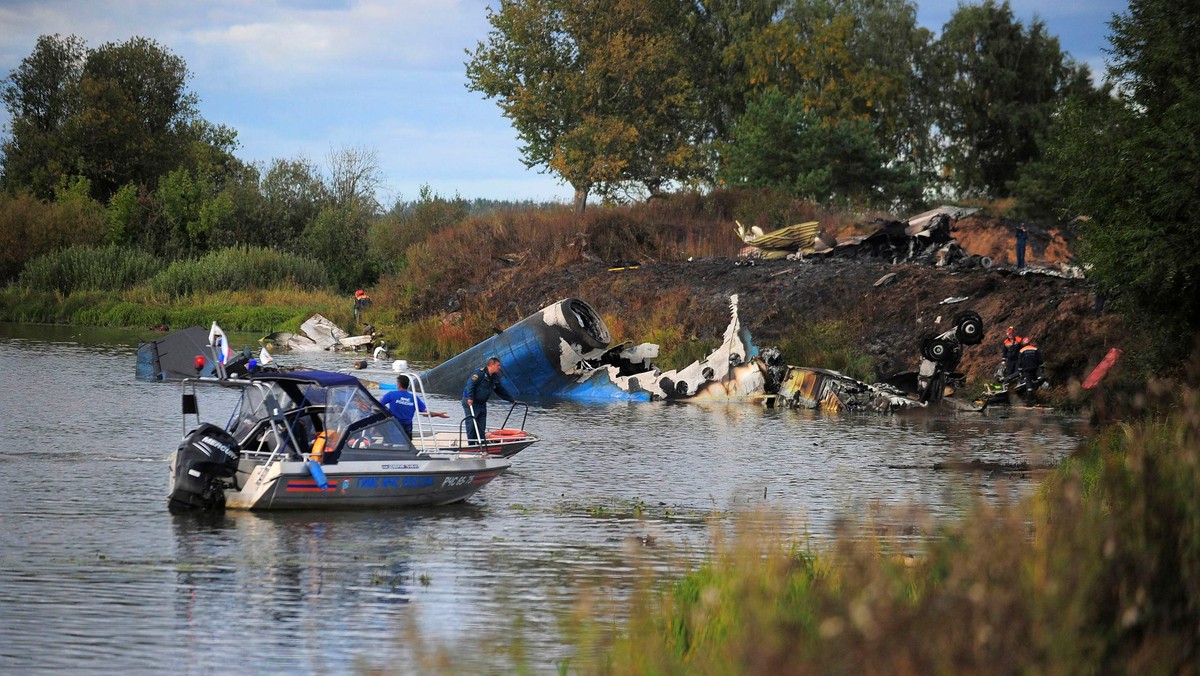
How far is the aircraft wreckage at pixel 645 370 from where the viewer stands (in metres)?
31.9

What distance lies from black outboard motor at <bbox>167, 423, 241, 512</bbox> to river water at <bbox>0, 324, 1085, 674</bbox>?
254mm

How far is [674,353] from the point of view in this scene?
38000 millimetres

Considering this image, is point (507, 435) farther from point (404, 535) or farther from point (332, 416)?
point (404, 535)

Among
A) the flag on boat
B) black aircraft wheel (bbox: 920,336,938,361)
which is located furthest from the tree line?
the flag on boat

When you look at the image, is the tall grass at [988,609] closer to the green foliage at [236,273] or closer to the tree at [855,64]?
the green foliage at [236,273]

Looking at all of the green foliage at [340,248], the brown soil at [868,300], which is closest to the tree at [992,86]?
the brown soil at [868,300]

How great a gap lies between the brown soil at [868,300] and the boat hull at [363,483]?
1894 cm

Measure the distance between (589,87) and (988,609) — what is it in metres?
64.7

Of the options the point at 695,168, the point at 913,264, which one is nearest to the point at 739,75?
the point at 695,168

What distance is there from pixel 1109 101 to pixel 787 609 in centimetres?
2145

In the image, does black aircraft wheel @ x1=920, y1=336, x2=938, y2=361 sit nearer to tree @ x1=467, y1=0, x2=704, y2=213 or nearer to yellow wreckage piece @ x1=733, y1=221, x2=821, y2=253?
yellow wreckage piece @ x1=733, y1=221, x2=821, y2=253

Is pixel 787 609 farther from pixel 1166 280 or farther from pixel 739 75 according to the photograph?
pixel 739 75

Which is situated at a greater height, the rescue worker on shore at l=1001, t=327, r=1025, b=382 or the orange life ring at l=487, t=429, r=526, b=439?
the rescue worker on shore at l=1001, t=327, r=1025, b=382

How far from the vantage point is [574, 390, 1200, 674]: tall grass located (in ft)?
17.1
